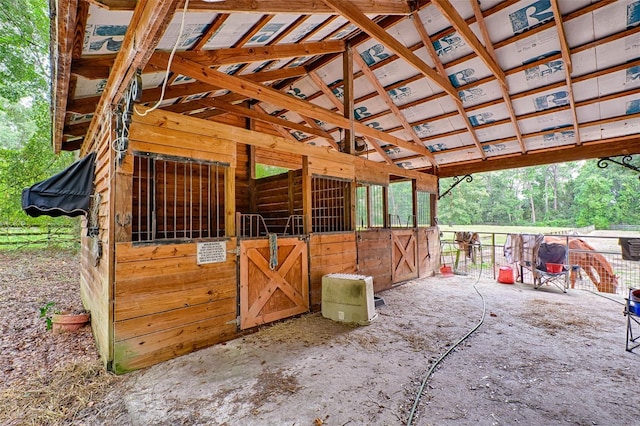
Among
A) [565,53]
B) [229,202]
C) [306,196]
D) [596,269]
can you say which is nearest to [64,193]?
[229,202]

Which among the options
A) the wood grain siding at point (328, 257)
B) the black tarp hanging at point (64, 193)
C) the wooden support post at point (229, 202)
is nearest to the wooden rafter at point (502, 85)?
the wood grain siding at point (328, 257)

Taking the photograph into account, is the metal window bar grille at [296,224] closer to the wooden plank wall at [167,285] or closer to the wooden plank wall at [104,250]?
the wooden plank wall at [167,285]

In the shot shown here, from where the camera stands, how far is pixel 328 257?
4836 millimetres

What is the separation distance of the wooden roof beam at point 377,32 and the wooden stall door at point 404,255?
3090 millimetres

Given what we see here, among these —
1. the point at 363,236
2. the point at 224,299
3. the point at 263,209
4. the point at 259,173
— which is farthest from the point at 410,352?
the point at 259,173

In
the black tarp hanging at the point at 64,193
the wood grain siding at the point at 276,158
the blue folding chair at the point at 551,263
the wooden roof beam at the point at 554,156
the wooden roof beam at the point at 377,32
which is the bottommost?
the blue folding chair at the point at 551,263

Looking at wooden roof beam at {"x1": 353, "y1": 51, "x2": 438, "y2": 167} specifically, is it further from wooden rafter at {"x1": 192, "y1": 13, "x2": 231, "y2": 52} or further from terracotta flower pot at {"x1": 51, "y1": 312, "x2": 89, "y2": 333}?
terracotta flower pot at {"x1": 51, "y1": 312, "x2": 89, "y2": 333}

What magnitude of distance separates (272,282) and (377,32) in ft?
12.2

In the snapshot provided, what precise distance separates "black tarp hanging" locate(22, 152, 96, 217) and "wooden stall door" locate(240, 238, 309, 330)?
2058mm

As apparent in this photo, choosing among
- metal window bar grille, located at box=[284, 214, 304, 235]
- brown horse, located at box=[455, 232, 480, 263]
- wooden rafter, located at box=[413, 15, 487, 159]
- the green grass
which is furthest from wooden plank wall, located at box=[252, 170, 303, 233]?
the green grass

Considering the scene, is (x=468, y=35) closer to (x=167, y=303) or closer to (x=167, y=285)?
(x=167, y=285)

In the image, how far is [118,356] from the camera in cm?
266

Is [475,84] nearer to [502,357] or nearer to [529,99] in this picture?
[529,99]

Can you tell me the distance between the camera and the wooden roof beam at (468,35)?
3.58m
